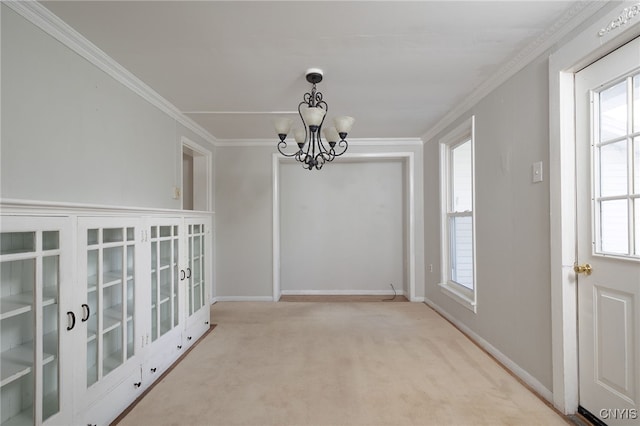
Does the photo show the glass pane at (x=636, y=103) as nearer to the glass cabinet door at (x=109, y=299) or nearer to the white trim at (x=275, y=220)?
the glass cabinet door at (x=109, y=299)

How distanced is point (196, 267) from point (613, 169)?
3.26 metres

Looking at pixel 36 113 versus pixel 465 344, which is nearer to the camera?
pixel 36 113

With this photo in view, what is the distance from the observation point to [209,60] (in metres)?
2.30

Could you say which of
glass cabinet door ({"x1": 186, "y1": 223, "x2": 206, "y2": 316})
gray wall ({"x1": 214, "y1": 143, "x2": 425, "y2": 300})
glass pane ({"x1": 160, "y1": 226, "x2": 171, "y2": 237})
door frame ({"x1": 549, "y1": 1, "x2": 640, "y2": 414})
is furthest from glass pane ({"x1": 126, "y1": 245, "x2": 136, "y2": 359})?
door frame ({"x1": 549, "y1": 1, "x2": 640, "y2": 414})

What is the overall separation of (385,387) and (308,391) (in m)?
0.54

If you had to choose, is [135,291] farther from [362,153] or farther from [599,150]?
[362,153]

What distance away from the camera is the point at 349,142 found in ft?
14.8

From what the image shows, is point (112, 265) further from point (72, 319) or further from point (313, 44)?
point (313, 44)

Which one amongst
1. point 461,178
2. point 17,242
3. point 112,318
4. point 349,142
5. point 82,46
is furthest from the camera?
point 349,142

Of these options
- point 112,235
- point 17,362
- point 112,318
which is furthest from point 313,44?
point 17,362

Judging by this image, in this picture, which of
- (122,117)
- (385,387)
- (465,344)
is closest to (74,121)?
(122,117)

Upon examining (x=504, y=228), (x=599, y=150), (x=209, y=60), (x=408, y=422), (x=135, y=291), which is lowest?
(x=408, y=422)

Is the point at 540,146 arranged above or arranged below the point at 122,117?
below

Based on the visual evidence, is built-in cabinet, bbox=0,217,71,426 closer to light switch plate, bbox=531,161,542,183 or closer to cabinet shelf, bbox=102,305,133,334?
cabinet shelf, bbox=102,305,133,334
